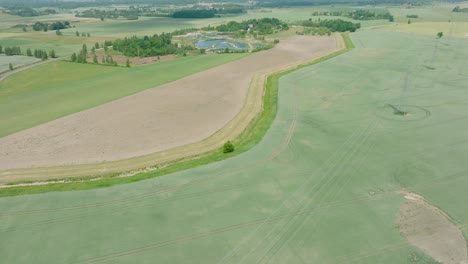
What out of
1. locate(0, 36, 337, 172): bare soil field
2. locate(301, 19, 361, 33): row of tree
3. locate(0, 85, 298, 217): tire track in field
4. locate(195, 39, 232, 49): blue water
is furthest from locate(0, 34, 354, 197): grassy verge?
locate(301, 19, 361, 33): row of tree

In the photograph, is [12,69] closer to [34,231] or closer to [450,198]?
[34,231]

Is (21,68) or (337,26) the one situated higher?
(337,26)

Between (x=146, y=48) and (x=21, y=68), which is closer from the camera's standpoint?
(x=21, y=68)

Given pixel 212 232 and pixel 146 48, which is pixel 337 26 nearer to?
pixel 146 48

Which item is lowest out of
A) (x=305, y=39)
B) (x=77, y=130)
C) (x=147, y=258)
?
(x=147, y=258)

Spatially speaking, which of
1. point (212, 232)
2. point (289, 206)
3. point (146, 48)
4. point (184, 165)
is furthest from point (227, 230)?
point (146, 48)

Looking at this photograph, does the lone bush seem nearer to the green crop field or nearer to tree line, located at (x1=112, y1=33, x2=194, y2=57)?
the green crop field

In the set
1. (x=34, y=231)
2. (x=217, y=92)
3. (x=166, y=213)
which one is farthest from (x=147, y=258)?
(x=217, y=92)
